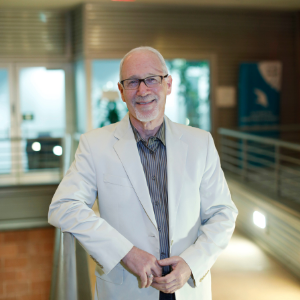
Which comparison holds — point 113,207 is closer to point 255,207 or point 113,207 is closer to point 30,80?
point 255,207

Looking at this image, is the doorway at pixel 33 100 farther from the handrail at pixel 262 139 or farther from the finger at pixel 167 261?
the finger at pixel 167 261

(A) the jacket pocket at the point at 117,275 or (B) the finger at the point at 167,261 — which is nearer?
(B) the finger at the point at 167,261

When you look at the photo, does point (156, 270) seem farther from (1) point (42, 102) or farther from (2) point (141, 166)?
(1) point (42, 102)

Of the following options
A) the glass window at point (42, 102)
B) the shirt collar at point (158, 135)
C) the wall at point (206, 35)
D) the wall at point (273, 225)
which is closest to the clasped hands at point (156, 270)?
the shirt collar at point (158, 135)

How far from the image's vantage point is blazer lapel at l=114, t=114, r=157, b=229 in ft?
4.73

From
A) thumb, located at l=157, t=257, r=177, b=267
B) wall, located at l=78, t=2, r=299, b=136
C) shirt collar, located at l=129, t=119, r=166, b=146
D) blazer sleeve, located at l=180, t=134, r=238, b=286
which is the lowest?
thumb, located at l=157, t=257, r=177, b=267

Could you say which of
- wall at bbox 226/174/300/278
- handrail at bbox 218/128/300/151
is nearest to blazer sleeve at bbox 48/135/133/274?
wall at bbox 226/174/300/278

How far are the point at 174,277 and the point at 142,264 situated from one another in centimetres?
13

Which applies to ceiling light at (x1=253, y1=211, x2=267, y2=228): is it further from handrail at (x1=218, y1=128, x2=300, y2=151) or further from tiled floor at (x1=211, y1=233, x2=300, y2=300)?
handrail at (x1=218, y1=128, x2=300, y2=151)

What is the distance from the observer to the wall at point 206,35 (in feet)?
23.3

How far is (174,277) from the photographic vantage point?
1.31 meters

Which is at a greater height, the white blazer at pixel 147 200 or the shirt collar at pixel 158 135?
the shirt collar at pixel 158 135

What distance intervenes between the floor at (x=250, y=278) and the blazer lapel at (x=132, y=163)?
2.26m

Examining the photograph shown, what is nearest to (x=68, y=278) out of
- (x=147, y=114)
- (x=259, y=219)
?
(x=147, y=114)
